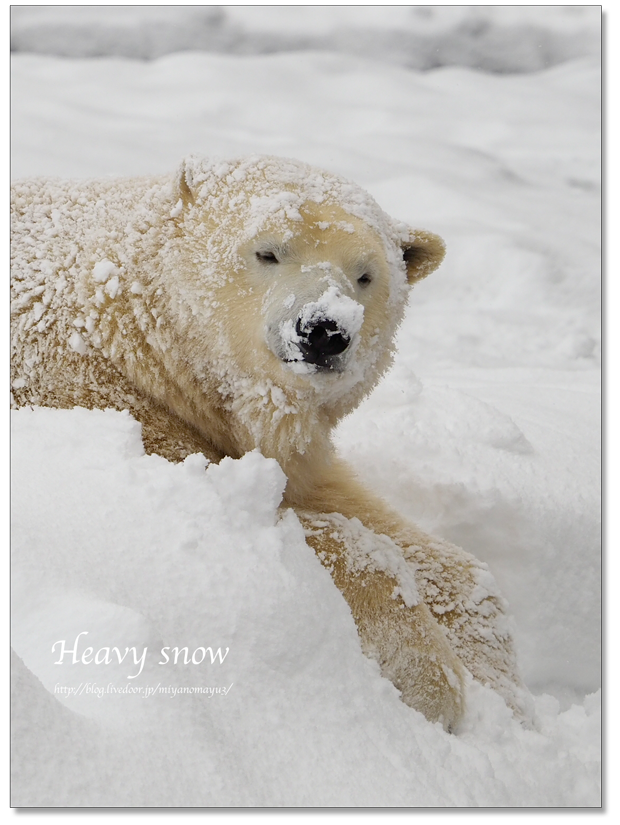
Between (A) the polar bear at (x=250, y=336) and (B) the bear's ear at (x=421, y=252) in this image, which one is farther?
(B) the bear's ear at (x=421, y=252)

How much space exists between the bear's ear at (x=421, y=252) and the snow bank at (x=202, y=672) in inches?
43.7

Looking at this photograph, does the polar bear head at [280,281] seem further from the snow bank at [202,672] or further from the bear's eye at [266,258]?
the snow bank at [202,672]

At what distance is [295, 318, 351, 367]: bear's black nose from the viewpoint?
2156 millimetres

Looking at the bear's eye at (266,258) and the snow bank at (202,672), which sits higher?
the bear's eye at (266,258)

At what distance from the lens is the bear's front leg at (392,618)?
6.98ft

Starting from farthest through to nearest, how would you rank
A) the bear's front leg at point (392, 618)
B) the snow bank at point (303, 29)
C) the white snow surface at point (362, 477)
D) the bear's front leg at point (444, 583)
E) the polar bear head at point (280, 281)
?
the snow bank at point (303, 29), the bear's front leg at point (444, 583), the polar bear head at point (280, 281), the bear's front leg at point (392, 618), the white snow surface at point (362, 477)

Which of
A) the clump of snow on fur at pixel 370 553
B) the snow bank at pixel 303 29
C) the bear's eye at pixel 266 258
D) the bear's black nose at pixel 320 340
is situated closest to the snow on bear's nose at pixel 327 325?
the bear's black nose at pixel 320 340

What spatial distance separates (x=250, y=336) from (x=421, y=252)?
812 millimetres

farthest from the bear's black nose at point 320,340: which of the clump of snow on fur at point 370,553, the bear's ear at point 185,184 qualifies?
the bear's ear at point 185,184

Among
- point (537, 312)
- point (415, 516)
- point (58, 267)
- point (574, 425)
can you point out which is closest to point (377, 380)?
point (415, 516)

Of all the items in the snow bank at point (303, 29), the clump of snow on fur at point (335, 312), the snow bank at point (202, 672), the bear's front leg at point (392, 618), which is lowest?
the bear's front leg at point (392, 618)

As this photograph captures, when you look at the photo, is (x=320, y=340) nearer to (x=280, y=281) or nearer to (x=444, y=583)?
(x=280, y=281)

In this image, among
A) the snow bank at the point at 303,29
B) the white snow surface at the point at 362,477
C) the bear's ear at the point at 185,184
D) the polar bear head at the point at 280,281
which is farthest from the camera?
the snow bank at the point at 303,29

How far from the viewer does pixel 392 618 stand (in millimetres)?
2217
